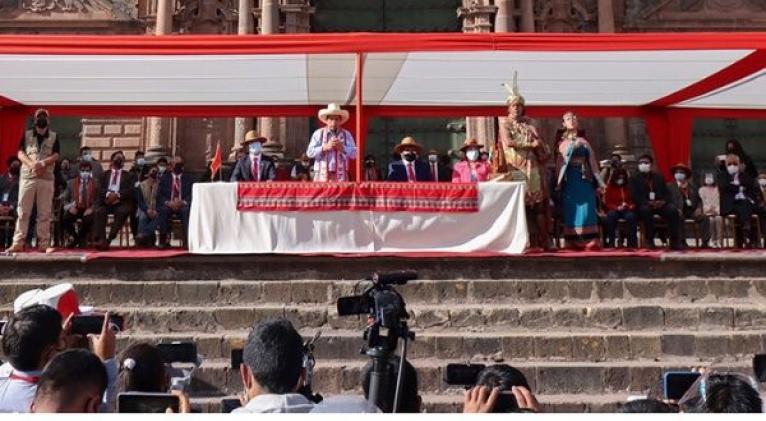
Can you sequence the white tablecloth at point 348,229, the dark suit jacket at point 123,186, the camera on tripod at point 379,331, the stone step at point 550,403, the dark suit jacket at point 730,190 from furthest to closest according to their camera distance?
the dark suit jacket at point 730,190 → the dark suit jacket at point 123,186 → the white tablecloth at point 348,229 → the stone step at point 550,403 → the camera on tripod at point 379,331

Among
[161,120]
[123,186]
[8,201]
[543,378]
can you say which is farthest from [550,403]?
[161,120]

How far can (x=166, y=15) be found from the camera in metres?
17.6

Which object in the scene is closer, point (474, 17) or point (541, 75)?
point (541, 75)

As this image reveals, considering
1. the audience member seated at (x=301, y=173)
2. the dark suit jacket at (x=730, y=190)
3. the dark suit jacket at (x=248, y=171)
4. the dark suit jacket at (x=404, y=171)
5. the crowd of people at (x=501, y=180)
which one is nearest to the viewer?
the crowd of people at (x=501, y=180)

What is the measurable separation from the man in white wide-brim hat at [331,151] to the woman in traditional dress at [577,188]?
2.89 m

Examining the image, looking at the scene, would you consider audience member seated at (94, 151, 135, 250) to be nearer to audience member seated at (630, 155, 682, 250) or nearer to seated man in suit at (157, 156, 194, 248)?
seated man in suit at (157, 156, 194, 248)

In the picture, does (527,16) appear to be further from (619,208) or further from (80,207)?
(80,207)

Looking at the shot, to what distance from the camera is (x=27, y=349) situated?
10.4 ft

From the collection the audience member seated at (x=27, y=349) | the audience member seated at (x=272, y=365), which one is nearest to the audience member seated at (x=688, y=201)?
the audience member seated at (x=272, y=365)

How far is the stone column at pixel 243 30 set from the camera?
17.0 metres

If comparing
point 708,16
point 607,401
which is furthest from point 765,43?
point 708,16

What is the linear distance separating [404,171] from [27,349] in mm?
9017

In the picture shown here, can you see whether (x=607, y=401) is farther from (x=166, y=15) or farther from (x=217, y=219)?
(x=166, y=15)

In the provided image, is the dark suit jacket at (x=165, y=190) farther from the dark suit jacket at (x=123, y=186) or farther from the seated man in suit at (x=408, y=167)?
the seated man in suit at (x=408, y=167)
